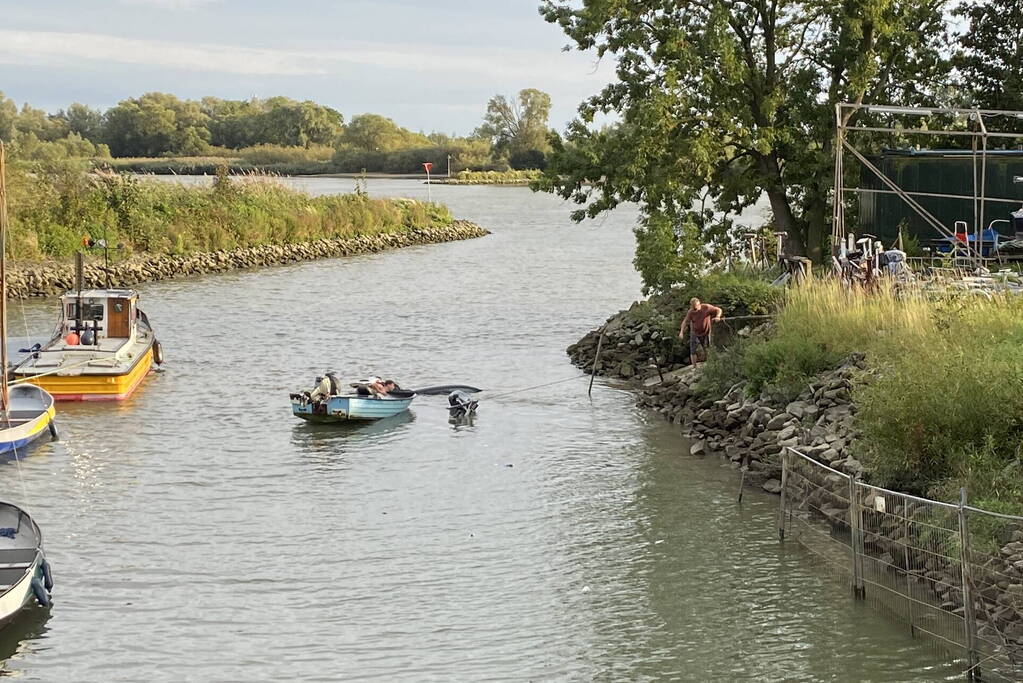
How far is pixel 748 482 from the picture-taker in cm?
2591

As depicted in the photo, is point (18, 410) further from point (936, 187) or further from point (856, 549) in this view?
point (936, 187)

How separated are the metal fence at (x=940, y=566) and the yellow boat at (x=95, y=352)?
20454mm

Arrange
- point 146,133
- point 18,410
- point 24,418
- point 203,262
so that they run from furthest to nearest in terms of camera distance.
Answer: point 146,133 < point 203,262 < point 18,410 < point 24,418

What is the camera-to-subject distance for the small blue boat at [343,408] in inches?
1220

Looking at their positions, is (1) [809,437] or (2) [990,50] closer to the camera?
(1) [809,437]

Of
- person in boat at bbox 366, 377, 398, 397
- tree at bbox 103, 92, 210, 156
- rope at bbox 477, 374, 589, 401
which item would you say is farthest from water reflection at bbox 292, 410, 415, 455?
tree at bbox 103, 92, 210, 156

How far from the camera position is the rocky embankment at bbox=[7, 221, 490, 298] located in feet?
189

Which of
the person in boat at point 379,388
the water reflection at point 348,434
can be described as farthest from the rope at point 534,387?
the person in boat at point 379,388

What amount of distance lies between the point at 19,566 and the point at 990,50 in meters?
37.8

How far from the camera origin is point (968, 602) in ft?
53.9

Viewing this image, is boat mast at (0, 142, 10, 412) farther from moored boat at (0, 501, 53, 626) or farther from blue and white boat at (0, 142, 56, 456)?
moored boat at (0, 501, 53, 626)

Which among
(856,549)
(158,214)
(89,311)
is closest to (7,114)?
(158,214)

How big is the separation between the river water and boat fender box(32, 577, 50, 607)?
0.76ft

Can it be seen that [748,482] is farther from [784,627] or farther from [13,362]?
[13,362]
